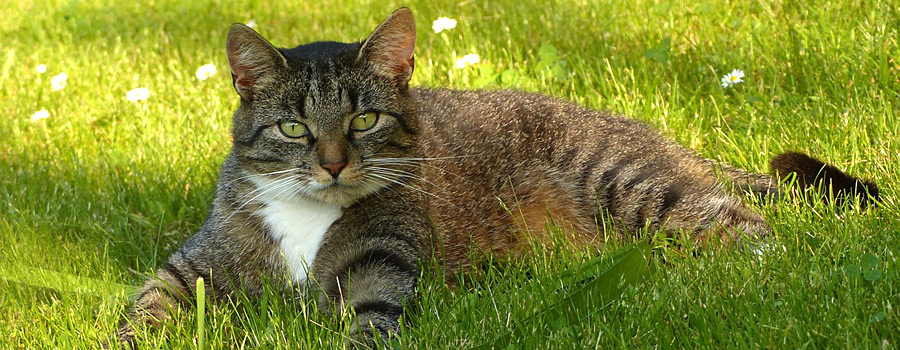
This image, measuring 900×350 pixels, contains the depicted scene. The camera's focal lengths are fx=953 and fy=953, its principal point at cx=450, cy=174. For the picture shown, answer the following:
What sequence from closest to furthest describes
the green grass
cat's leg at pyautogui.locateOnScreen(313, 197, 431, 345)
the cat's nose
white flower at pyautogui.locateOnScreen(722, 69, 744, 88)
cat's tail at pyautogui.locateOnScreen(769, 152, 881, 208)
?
the green grass, cat's leg at pyautogui.locateOnScreen(313, 197, 431, 345), the cat's nose, cat's tail at pyautogui.locateOnScreen(769, 152, 881, 208), white flower at pyautogui.locateOnScreen(722, 69, 744, 88)

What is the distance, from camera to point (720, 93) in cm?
516

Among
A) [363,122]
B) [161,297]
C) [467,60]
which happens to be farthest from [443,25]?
[161,297]

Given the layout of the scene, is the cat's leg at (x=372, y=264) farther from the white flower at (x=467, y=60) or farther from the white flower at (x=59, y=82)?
the white flower at (x=59, y=82)

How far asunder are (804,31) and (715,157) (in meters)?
1.28

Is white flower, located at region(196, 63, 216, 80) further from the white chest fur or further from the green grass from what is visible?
the white chest fur

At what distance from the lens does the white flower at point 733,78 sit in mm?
5172

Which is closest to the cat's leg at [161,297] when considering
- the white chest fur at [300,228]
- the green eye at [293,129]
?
the white chest fur at [300,228]

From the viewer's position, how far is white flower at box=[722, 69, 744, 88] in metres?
5.17

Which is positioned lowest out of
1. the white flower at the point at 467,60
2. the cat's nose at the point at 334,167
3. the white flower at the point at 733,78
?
the white flower at the point at 733,78

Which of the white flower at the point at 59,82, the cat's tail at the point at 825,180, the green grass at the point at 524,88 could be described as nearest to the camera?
the green grass at the point at 524,88

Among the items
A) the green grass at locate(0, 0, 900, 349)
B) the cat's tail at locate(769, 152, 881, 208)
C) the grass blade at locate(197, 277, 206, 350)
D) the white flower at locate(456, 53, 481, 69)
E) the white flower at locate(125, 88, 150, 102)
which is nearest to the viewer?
the grass blade at locate(197, 277, 206, 350)

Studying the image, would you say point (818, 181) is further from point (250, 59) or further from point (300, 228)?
point (250, 59)

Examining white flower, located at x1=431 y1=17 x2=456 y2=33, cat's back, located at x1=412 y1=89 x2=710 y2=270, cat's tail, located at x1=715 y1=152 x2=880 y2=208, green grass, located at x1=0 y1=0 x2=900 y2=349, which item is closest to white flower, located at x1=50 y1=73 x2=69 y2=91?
green grass, located at x1=0 y1=0 x2=900 y2=349

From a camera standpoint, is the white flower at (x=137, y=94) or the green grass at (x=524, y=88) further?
the white flower at (x=137, y=94)
